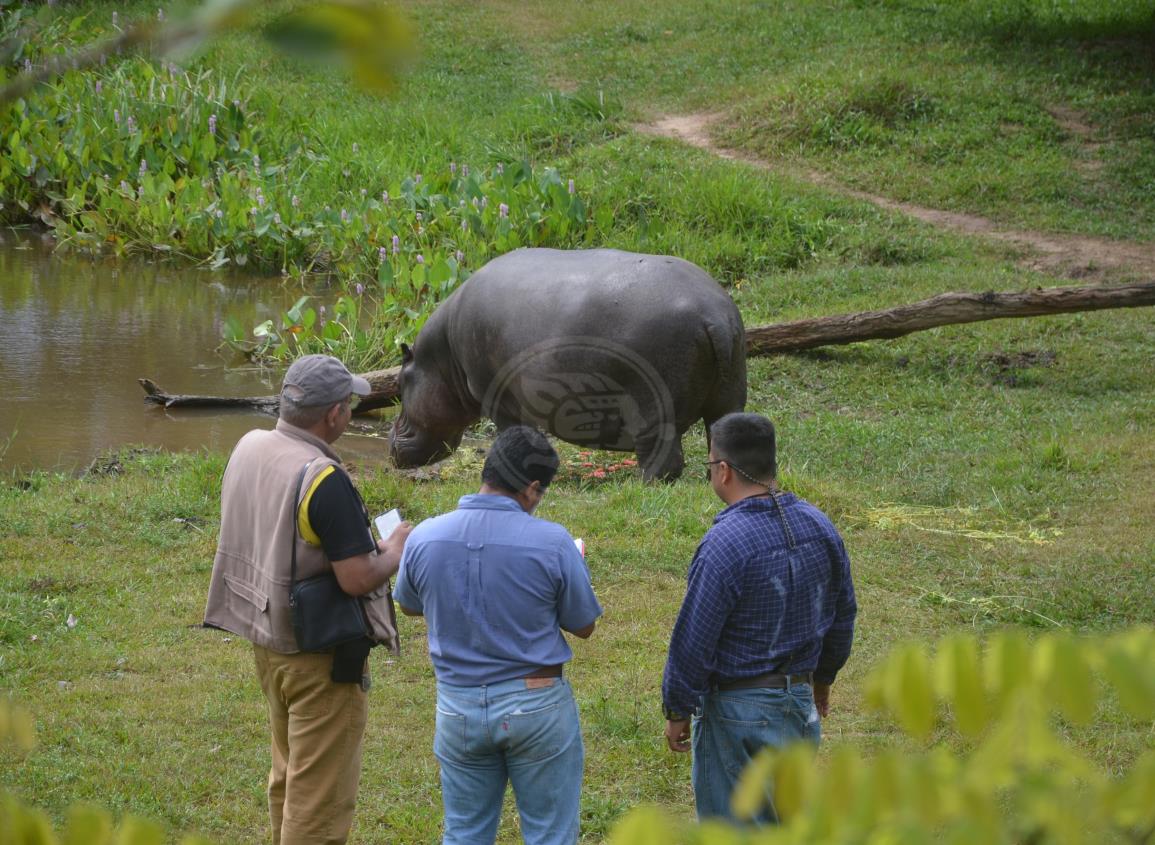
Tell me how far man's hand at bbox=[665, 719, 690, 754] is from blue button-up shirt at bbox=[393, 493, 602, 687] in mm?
404

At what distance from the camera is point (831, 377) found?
11773mm

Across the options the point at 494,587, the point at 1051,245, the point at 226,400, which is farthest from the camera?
the point at 1051,245

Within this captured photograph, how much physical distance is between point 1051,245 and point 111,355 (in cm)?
1000

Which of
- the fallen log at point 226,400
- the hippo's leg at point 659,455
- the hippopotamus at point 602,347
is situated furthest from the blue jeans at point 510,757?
the fallen log at point 226,400

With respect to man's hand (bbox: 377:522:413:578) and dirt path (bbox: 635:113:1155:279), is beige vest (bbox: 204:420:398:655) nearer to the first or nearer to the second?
man's hand (bbox: 377:522:413:578)

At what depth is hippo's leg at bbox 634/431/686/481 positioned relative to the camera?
8469 millimetres

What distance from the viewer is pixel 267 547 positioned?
4.16 metres

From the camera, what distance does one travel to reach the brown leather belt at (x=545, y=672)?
12.8 ft

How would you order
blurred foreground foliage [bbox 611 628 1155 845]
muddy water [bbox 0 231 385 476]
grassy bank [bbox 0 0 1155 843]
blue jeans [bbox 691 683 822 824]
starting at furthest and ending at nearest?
1. muddy water [bbox 0 231 385 476]
2. grassy bank [bbox 0 0 1155 843]
3. blue jeans [bbox 691 683 822 824]
4. blurred foreground foliage [bbox 611 628 1155 845]

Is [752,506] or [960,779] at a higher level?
[960,779]

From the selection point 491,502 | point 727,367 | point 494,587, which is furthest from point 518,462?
point 727,367

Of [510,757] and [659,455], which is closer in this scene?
[510,757]
